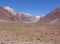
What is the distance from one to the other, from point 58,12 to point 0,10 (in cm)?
5360

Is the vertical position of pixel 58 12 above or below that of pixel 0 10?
below

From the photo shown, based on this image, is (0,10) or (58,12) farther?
(0,10)

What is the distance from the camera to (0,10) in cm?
15850

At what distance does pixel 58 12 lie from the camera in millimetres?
146875
